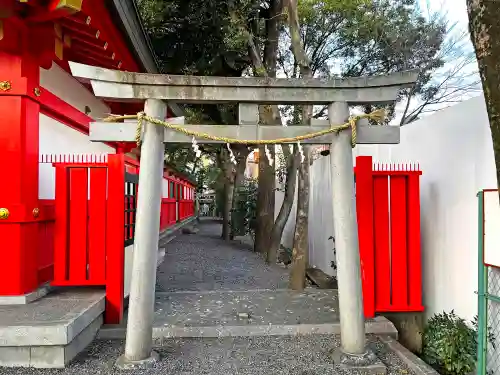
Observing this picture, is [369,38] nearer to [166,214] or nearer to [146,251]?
[166,214]

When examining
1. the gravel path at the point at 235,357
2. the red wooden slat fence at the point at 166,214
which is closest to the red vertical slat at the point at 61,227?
the gravel path at the point at 235,357

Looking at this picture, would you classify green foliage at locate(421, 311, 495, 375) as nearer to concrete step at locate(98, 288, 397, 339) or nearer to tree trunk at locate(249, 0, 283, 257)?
concrete step at locate(98, 288, 397, 339)

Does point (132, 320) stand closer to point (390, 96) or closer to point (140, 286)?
point (140, 286)

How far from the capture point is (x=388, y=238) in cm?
465

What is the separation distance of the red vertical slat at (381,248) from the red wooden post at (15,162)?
3.81 metres

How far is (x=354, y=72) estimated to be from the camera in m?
15.2

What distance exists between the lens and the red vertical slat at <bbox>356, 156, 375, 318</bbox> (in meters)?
4.59

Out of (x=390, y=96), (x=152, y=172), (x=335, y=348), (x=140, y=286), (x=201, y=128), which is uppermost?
(x=390, y=96)

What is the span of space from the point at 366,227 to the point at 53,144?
4.48 metres

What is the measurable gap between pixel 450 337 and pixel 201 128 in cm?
301

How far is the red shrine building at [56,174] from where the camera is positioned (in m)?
4.17

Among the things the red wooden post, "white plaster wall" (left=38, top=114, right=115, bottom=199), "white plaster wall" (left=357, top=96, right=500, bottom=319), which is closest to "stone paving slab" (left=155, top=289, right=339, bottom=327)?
"white plaster wall" (left=357, top=96, right=500, bottom=319)

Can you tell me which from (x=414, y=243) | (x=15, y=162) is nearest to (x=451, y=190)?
(x=414, y=243)

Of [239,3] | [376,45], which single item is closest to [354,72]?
[376,45]
